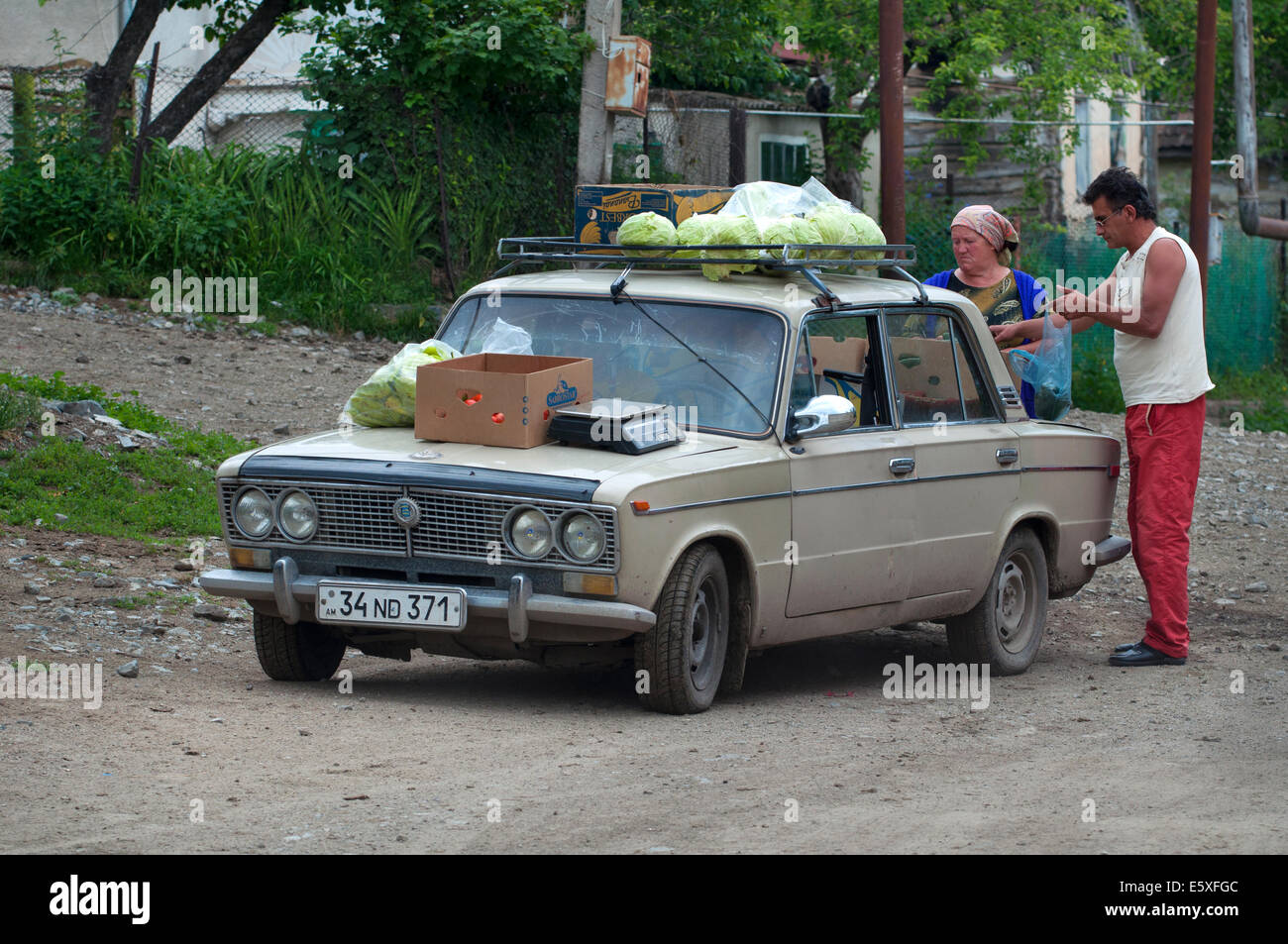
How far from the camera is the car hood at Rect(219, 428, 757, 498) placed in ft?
19.0

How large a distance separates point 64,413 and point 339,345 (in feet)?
15.4

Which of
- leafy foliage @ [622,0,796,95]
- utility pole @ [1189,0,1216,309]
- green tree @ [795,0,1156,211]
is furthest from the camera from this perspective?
leafy foliage @ [622,0,796,95]

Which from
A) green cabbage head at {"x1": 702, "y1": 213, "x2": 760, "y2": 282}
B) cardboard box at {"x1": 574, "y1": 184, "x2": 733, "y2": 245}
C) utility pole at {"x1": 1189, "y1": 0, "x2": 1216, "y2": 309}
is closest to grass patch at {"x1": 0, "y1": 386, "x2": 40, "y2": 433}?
cardboard box at {"x1": 574, "y1": 184, "x2": 733, "y2": 245}

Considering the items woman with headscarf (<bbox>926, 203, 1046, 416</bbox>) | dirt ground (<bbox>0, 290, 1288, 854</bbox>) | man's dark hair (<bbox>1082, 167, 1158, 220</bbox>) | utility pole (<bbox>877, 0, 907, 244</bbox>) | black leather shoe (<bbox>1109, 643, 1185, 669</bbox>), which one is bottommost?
black leather shoe (<bbox>1109, 643, 1185, 669</bbox>)

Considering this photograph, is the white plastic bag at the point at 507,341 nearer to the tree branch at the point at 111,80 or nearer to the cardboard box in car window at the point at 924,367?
the cardboard box in car window at the point at 924,367

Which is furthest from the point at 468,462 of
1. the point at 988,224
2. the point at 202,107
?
the point at 202,107

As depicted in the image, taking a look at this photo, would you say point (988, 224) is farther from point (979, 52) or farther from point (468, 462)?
point (979, 52)

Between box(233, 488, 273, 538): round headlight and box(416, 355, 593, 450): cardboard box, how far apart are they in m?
0.62

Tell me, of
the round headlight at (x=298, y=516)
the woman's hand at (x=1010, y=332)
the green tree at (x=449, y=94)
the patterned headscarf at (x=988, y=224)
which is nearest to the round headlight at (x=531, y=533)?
the round headlight at (x=298, y=516)

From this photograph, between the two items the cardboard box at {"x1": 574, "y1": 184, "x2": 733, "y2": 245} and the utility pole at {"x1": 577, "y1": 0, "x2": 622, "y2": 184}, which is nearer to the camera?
the cardboard box at {"x1": 574, "y1": 184, "x2": 733, "y2": 245}

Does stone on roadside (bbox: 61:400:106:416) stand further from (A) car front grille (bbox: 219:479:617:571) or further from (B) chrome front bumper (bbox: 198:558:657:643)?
(B) chrome front bumper (bbox: 198:558:657:643)

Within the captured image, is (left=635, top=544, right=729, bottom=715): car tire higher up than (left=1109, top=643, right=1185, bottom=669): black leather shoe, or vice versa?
(left=635, top=544, right=729, bottom=715): car tire

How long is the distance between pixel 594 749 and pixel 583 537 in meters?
0.72

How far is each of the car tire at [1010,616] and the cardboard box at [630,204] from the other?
2130 millimetres
